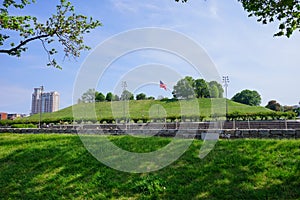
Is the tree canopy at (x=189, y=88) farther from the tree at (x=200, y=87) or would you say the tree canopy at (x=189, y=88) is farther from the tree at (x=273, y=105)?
the tree at (x=273, y=105)

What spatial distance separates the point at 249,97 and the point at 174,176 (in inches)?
2894

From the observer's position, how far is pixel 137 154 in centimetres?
769

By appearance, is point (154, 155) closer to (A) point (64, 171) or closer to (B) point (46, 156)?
(A) point (64, 171)

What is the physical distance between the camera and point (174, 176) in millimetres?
6020

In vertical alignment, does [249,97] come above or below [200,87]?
above

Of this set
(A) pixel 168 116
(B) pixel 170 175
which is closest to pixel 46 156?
(B) pixel 170 175

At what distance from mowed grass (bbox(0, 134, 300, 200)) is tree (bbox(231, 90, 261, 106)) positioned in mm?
70085

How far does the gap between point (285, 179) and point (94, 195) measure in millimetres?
3993

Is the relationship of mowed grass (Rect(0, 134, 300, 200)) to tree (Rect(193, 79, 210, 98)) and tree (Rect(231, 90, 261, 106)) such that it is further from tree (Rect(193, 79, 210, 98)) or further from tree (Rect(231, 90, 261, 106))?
tree (Rect(231, 90, 261, 106))

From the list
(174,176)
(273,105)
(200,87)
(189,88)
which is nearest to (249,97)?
(273,105)

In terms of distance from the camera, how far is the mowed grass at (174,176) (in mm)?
5242

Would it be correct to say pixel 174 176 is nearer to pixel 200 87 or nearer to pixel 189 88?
pixel 189 88

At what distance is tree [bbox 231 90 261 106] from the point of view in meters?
72.9

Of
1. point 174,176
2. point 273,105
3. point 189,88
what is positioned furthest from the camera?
point 273,105
